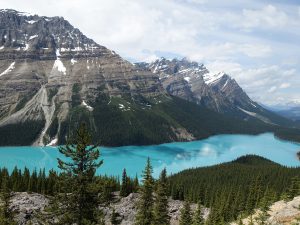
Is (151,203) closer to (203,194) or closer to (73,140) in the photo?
(73,140)

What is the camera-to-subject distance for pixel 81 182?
33312mm

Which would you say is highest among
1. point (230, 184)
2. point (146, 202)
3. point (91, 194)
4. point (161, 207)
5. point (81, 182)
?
point (81, 182)

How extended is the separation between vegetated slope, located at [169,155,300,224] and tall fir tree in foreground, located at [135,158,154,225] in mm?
40770

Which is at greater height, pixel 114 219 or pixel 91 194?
pixel 91 194

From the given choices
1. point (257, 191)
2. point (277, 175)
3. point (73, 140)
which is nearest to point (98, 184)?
point (73, 140)

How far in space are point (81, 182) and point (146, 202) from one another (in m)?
23.6

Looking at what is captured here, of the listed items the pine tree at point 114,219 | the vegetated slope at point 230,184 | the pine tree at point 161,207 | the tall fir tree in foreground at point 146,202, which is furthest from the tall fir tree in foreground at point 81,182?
the vegetated slope at point 230,184

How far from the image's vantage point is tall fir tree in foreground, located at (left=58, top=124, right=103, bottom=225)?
33156 millimetres

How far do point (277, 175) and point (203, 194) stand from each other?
56.8 m

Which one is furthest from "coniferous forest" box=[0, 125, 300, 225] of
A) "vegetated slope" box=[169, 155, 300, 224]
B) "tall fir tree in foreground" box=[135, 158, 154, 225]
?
"vegetated slope" box=[169, 155, 300, 224]

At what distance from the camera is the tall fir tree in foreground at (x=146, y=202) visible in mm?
54156

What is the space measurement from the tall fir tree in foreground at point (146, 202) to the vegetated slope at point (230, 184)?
134 ft

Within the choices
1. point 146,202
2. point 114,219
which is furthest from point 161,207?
point 114,219

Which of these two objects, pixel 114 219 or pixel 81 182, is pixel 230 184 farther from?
pixel 81 182
